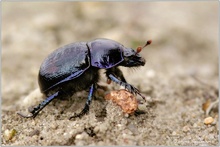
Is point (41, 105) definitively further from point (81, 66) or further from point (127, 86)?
point (127, 86)

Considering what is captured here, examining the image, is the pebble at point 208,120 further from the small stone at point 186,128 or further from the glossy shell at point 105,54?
the glossy shell at point 105,54

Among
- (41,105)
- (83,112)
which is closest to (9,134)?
(41,105)

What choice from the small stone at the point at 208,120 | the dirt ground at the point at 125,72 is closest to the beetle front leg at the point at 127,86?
the dirt ground at the point at 125,72

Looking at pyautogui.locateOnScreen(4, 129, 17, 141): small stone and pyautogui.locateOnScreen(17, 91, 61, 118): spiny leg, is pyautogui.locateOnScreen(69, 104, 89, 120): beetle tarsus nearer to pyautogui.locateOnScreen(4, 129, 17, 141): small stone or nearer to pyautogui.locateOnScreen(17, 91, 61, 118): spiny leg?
pyautogui.locateOnScreen(17, 91, 61, 118): spiny leg

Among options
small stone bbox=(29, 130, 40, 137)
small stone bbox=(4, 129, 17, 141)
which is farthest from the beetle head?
small stone bbox=(4, 129, 17, 141)

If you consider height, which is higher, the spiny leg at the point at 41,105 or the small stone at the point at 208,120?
the spiny leg at the point at 41,105

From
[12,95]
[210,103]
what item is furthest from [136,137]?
[12,95]

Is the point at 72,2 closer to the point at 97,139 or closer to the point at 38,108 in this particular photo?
the point at 38,108
